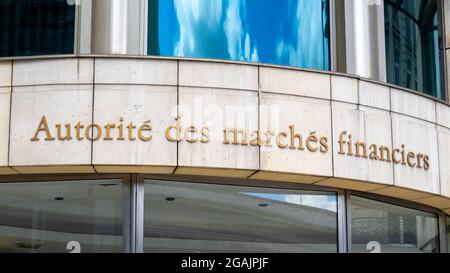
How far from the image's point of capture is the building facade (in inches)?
567

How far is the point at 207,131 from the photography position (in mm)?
14508

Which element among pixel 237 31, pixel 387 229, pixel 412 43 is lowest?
pixel 387 229

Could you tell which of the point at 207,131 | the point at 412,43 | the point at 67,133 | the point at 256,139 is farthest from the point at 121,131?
the point at 412,43

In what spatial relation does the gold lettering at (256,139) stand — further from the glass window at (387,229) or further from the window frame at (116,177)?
the glass window at (387,229)

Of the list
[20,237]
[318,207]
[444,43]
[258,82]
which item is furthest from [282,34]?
[20,237]

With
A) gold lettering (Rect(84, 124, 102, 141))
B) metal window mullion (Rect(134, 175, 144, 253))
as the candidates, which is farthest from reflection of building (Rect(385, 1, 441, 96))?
gold lettering (Rect(84, 124, 102, 141))

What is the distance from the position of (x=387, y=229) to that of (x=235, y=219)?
300cm

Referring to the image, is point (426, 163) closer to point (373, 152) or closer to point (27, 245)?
point (373, 152)

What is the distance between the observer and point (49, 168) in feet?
47.2

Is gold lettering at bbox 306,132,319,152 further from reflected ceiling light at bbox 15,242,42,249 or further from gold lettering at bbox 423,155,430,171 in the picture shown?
reflected ceiling light at bbox 15,242,42,249

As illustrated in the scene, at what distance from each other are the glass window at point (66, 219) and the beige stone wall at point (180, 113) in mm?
463

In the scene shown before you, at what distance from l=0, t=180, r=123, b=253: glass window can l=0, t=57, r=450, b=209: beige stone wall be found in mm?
463

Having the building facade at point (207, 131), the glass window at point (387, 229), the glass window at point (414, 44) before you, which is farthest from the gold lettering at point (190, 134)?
the glass window at point (414, 44)

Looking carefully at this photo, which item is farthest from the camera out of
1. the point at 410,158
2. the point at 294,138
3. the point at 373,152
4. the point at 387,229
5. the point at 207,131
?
the point at 387,229
